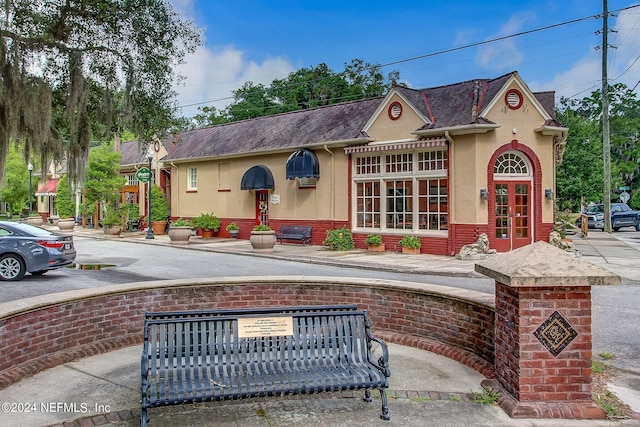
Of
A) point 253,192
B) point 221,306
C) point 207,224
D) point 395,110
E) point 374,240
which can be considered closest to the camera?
point 221,306

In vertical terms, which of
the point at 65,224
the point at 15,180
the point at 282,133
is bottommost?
the point at 65,224

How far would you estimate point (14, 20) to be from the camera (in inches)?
425

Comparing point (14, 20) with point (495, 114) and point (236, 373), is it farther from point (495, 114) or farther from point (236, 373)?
point (495, 114)

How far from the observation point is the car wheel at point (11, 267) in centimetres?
1147

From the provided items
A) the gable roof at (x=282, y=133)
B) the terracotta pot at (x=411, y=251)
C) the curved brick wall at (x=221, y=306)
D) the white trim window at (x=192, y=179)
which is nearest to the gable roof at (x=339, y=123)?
the gable roof at (x=282, y=133)

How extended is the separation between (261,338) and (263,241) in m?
14.3

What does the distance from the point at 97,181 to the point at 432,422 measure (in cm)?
2871

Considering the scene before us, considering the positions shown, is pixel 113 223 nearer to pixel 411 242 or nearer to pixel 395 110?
pixel 395 110

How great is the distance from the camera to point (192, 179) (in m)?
27.5

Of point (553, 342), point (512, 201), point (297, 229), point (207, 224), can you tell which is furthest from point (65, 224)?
point (553, 342)

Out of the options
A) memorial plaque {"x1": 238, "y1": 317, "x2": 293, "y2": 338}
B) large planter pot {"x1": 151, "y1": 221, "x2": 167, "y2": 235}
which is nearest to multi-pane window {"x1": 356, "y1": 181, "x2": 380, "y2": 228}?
large planter pot {"x1": 151, "y1": 221, "x2": 167, "y2": 235}

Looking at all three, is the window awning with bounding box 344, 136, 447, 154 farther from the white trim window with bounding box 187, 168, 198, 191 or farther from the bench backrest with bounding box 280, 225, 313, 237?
the white trim window with bounding box 187, 168, 198, 191

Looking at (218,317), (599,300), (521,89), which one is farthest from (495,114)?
(218,317)

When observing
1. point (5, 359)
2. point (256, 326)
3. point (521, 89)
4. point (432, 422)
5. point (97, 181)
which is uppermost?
point (521, 89)
